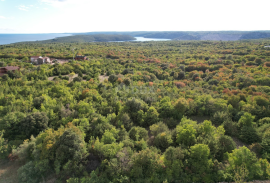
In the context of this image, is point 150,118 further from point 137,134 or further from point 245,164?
point 245,164

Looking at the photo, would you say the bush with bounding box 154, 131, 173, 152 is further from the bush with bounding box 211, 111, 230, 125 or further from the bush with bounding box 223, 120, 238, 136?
the bush with bounding box 211, 111, 230, 125

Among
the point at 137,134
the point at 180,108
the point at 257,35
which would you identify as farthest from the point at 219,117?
the point at 257,35

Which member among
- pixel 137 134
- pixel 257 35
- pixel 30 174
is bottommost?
pixel 30 174

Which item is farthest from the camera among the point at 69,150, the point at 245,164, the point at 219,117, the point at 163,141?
the point at 219,117

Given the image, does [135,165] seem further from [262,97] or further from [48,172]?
[262,97]

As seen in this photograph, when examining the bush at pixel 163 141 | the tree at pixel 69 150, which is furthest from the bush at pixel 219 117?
the tree at pixel 69 150

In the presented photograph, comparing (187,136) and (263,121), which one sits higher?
(187,136)

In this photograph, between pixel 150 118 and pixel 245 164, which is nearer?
pixel 245 164

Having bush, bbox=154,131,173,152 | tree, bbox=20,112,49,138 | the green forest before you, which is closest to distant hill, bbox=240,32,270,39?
the green forest

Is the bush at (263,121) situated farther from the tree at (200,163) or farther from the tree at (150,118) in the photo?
the tree at (150,118)

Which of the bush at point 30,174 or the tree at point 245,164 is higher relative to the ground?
the tree at point 245,164

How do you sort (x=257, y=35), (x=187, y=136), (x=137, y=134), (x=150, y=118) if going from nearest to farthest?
(x=187, y=136)
(x=137, y=134)
(x=150, y=118)
(x=257, y=35)
